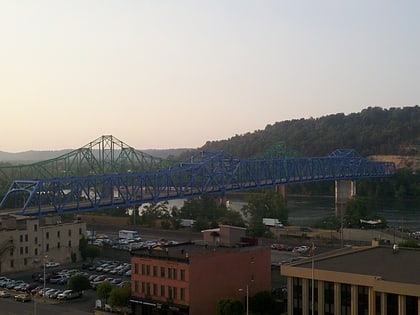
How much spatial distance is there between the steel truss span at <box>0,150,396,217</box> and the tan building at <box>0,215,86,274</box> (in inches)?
220

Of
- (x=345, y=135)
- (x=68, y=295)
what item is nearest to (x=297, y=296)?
(x=68, y=295)

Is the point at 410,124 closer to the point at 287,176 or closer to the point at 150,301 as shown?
the point at 287,176

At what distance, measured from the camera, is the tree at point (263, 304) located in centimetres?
1834

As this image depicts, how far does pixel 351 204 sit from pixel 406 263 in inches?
1094

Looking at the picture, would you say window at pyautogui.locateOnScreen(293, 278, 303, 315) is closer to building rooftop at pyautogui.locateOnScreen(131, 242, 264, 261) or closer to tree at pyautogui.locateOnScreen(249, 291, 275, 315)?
tree at pyautogui.locateOnScreen(249, 291, 275, 315)

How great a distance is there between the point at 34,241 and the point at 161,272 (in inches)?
428

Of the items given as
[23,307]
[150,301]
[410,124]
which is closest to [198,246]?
[150,301]

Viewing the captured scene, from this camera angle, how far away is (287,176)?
69625 millimetres

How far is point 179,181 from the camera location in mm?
54875

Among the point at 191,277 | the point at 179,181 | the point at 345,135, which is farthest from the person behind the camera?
the point at 345,135

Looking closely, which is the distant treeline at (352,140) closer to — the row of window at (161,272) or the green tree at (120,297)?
the green tree at (120,297)

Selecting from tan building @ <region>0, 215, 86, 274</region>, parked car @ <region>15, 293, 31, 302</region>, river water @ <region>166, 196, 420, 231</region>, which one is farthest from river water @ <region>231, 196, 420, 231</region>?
parked car @ <region>15, 293, 31, 302</region>

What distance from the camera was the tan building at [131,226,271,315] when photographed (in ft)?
59.6

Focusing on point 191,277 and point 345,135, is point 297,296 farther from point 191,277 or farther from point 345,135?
point 345,135
